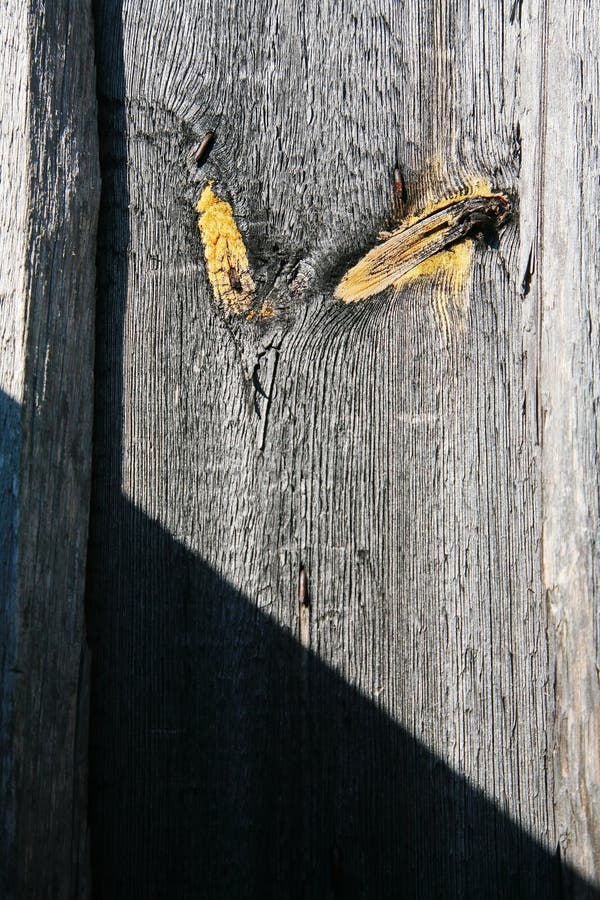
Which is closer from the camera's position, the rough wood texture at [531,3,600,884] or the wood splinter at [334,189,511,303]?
the rough wood texture at [531,3,600,884]

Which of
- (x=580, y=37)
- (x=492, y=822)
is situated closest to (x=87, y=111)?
(x=580, y=37)

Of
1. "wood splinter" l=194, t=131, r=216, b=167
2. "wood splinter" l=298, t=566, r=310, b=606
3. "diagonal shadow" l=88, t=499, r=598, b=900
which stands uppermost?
"wood splinter" l=194, t=131, r=216, b=167

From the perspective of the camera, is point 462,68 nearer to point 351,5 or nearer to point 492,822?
point 351,5

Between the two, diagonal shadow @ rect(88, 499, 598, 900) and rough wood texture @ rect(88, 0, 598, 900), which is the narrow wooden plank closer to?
rough wood texture @ rect(88, 0, 598, 900)

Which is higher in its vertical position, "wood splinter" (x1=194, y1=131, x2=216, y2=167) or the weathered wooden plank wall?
"wood splinter" (x1=194, y1=131, x2=216, y2=167)

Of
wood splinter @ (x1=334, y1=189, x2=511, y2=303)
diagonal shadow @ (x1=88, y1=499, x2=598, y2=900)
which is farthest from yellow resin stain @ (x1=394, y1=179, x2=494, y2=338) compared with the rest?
diagonal shadow @ (x1=88, y1=499, x2=598, y2=900)

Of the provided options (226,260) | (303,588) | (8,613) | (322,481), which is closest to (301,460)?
(322,481)

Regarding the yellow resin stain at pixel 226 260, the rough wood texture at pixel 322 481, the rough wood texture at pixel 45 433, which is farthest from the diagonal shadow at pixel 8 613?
the yellow resin stain at pixel 226 260
